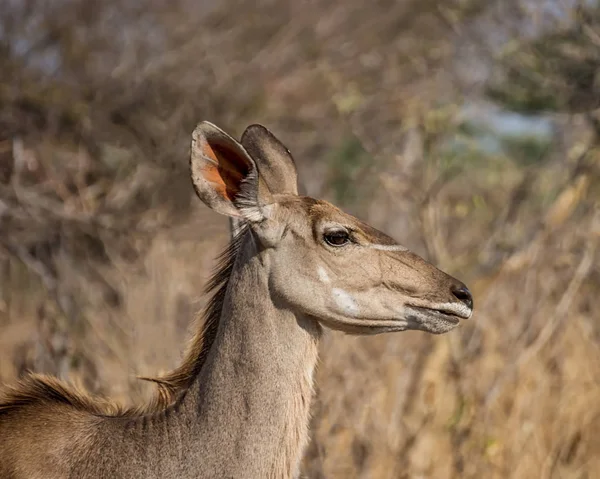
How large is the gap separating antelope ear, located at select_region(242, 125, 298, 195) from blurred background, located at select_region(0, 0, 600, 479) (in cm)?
200

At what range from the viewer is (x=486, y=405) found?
7.33 metres

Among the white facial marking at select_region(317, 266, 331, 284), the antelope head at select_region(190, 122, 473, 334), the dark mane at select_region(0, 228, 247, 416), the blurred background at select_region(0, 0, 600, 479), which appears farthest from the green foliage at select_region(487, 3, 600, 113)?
the dark mane at select_region(0, 228, 247, 416)

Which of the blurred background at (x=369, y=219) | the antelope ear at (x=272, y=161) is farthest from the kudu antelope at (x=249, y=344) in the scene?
the blurred background at (x=369, y=219)

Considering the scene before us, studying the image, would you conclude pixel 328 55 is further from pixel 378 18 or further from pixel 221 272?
pixel 221 272

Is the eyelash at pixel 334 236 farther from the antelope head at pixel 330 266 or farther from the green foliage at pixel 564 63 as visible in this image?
the green foliage at pixel 564 63

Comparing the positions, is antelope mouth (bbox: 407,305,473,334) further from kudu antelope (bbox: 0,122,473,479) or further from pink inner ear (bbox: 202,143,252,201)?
pink inner ear (bbox: 202,143,252,201)

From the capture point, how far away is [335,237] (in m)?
4.68

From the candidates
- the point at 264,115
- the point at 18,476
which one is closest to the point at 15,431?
the point at 18,476

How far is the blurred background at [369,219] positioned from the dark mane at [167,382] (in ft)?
5.98

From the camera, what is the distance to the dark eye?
4.67 m

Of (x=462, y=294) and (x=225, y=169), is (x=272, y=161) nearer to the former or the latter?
(x=225, y=169)

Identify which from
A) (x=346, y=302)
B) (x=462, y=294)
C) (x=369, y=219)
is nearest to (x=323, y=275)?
(x=346, y=302)

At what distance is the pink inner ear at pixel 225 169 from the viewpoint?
4.56 meters

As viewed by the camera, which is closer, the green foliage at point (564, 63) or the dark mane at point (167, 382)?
the dark mane at point (167, 382)
